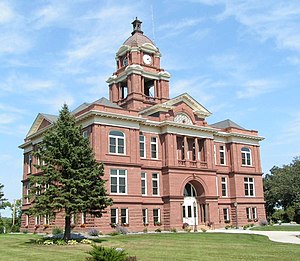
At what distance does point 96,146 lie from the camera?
37.4 meters

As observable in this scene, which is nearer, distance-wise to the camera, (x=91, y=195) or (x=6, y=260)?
(x=6, y=260)

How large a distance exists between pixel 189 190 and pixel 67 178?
67.2 ft

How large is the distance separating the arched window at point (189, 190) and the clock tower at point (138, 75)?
34.1 ft

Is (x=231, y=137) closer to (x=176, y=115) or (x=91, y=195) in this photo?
(x=176, y=115)

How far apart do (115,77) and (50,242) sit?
28.5 m

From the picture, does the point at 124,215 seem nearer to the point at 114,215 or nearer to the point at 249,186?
the point at 114,215

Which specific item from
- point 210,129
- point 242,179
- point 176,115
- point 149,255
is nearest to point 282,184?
point 242,179

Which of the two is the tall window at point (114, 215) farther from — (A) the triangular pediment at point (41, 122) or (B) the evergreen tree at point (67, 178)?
(A) the triangular pediment at point (41, 122)

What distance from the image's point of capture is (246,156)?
169ft

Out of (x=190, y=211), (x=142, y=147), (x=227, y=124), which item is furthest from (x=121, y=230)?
(x=227, y=124)

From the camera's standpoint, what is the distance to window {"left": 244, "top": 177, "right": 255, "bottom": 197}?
50556 mm

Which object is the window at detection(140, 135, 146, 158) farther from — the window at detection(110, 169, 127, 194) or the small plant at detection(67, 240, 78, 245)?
the small plant at detection(67, 240, 78, 245)

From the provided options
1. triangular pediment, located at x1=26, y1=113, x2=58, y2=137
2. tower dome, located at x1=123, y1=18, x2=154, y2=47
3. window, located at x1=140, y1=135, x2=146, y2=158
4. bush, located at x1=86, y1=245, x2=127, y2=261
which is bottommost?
bush, located at x1=86, y1=245, x2=127, y2=261

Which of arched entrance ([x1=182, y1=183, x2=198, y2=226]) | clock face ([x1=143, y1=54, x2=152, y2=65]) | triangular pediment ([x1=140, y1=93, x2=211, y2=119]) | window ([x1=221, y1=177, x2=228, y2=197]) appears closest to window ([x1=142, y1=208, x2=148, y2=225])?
arched entrance ([x1=182, y1=183, x2=198, y2=226])
